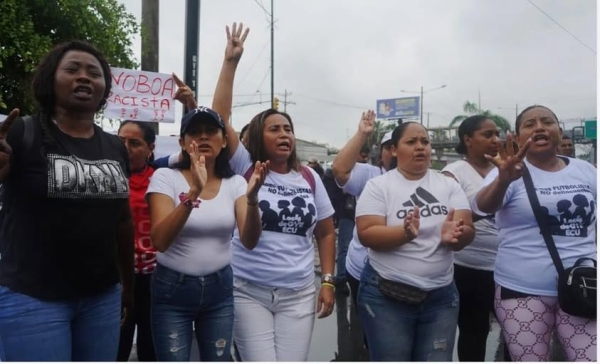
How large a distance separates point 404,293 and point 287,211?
0.73 meters

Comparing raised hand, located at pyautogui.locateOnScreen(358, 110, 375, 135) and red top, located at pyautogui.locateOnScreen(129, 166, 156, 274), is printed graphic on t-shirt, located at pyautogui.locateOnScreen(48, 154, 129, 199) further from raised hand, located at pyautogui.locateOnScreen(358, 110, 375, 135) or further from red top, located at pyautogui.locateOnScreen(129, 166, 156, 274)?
raised hand, located at pyautogui.locateOnScreen(358, 110, 375, 135)

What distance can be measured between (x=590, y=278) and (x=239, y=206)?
1.73 metres

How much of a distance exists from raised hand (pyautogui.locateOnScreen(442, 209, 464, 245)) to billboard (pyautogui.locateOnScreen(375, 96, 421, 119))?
49284 mm

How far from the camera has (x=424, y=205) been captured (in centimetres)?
261

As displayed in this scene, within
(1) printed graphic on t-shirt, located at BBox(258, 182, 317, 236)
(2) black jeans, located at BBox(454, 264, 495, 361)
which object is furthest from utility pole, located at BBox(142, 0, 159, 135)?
(2) black jeans, located at BBox(454, 264, 495, 361)

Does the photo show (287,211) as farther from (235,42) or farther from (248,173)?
(235,42)

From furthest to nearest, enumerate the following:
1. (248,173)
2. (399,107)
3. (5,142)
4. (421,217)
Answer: (399,107) < (248,173) < (421,217) < (5,142)

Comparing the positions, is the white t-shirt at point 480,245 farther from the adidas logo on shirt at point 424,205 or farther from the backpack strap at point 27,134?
the backpack strap at point 27,134

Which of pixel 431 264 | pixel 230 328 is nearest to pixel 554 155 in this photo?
pixel 431 264

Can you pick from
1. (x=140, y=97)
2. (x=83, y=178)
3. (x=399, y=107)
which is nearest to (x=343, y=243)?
(x=140, y=97)

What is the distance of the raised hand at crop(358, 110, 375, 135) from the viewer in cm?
330

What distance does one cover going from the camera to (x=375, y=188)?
105 inches

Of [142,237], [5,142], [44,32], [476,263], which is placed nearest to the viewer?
[5,142]

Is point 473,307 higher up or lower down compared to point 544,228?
lower down
